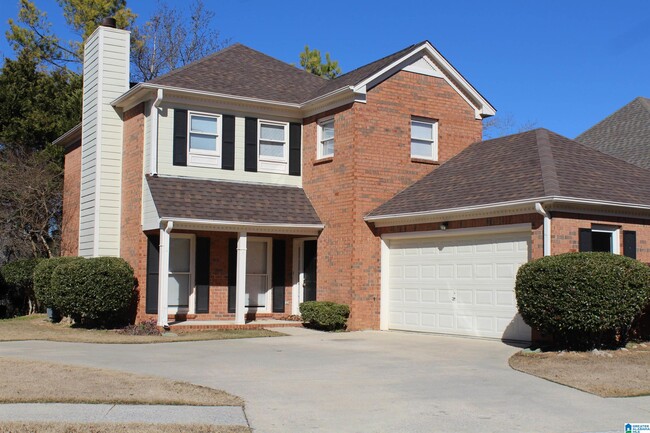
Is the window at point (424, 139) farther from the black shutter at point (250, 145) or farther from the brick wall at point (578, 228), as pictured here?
the brick wall at point (578, 228)

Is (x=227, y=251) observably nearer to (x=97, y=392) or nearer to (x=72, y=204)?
(x=72, y=204)

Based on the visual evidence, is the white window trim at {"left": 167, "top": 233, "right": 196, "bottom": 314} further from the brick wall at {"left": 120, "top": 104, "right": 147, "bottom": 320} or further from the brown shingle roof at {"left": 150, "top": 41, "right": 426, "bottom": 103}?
the brown shingle roof at {"left": 150, "top": 41, "right": 426, "bottom": 103}

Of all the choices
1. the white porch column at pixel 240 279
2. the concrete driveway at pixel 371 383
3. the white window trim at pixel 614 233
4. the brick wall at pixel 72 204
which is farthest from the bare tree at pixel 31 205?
the white window trim at pixel 614 233

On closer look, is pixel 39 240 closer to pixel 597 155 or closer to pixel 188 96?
pixel 188 96

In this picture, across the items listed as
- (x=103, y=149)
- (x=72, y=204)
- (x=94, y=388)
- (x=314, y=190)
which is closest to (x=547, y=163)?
(x=314, y=190)

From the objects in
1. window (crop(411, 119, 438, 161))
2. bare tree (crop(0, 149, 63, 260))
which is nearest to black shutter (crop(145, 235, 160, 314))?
window (crop(411, 119, 438, 161))

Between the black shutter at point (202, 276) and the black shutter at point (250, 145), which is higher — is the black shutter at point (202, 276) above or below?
below

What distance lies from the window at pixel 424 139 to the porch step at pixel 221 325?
19.2 ft

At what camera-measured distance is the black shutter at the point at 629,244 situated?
16672 mm

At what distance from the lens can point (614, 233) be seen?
16656 millimetres

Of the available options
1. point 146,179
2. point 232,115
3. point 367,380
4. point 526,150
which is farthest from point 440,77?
point 367,380

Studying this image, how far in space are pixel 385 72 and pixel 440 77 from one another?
198 centimetres

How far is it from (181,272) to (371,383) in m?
10.8

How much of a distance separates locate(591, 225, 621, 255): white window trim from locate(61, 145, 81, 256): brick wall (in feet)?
53.9
